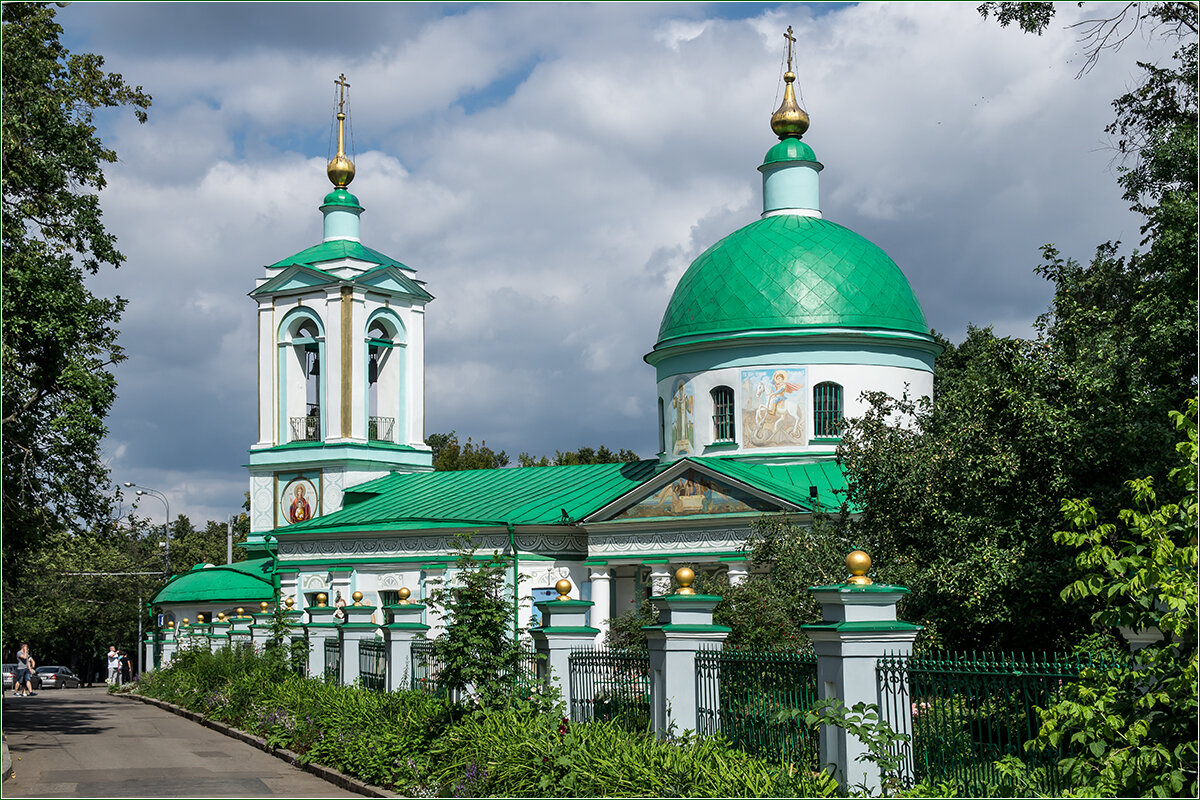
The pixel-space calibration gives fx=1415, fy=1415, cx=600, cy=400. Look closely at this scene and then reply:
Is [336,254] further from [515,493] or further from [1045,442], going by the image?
[1045,442]

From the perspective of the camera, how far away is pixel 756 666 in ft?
38.4

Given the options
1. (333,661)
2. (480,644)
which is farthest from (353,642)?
(480,644)

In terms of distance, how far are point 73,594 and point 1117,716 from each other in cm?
6863

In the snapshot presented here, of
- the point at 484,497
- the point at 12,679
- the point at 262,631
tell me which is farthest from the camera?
the point at 12,679

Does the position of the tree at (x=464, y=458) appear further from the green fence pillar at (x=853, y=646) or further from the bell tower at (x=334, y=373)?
the green fence pillar at (x=853, y=646)

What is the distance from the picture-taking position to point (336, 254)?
1620 inches

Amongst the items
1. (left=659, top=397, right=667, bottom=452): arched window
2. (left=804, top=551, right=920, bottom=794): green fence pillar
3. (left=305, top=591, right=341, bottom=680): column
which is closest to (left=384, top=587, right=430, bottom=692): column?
(left=305, top=591, right=341, bottom=680): column

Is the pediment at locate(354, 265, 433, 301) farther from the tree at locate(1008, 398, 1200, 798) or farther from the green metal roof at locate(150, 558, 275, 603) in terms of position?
the tree at locate(1008, 398, 1200, 798)

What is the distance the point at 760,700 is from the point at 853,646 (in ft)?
5.34

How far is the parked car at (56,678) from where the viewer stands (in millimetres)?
52541

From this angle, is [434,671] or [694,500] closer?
[434,671]

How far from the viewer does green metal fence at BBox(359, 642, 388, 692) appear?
20.1 m

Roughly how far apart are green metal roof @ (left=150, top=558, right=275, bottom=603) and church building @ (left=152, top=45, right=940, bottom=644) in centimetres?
361

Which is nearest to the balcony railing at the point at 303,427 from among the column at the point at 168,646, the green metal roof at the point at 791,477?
the column at the point at 168,646
